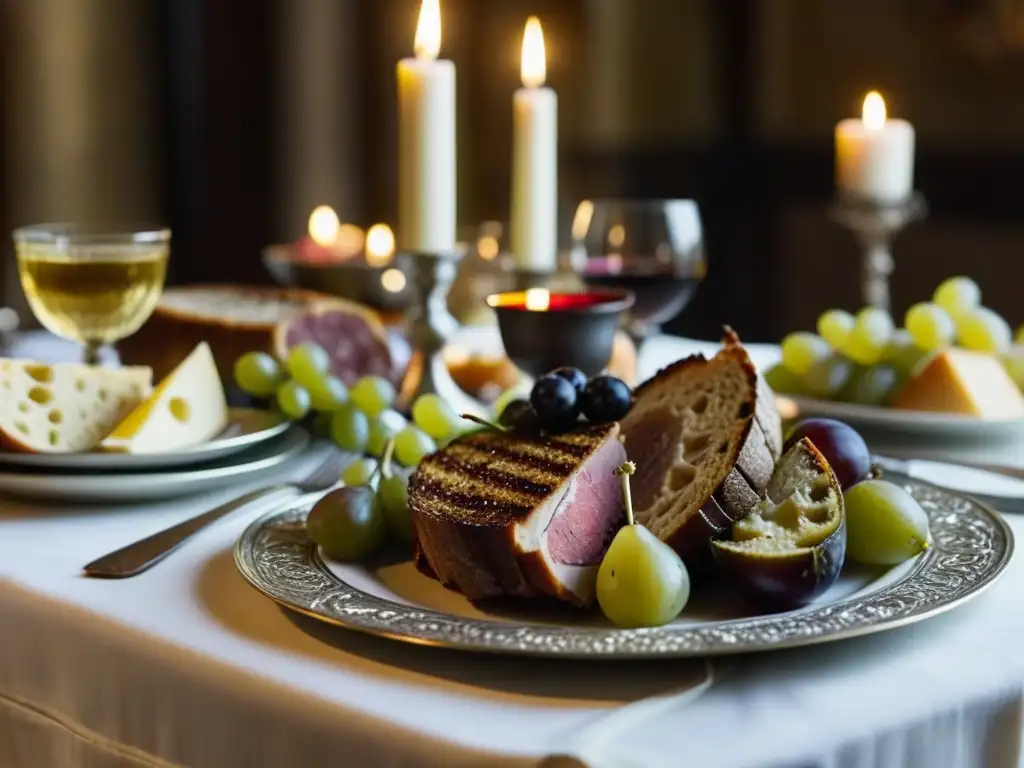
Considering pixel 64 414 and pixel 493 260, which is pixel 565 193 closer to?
pixel 493 260

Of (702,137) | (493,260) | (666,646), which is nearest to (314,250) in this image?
(493,260)

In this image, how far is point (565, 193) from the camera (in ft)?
16.6

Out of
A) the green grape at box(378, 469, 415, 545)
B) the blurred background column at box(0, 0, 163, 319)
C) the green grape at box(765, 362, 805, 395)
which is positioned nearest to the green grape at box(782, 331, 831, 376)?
the green grape at box(765, 362, 805, 395)

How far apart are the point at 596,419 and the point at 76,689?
0.44 m

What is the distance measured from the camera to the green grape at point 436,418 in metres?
1.32

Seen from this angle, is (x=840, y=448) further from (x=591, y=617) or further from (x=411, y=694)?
(x=411, y=694)

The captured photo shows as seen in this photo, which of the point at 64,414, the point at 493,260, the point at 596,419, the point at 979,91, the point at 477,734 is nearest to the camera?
the point at 477,734

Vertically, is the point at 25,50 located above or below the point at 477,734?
above

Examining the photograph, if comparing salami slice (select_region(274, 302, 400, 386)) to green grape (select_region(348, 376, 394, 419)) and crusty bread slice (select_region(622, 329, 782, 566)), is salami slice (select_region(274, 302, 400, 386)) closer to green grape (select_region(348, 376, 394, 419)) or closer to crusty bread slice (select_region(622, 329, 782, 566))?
green grape (select_region(348, 376, 394, 419))

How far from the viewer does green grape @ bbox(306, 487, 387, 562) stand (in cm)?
98

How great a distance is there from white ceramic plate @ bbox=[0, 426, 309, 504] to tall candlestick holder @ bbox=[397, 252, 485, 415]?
345 mm

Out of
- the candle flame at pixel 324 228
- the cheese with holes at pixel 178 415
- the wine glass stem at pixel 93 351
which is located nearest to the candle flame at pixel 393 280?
the candle flame at pixel 324 228

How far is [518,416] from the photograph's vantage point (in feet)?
3.50

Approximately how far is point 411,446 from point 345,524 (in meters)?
0.25
